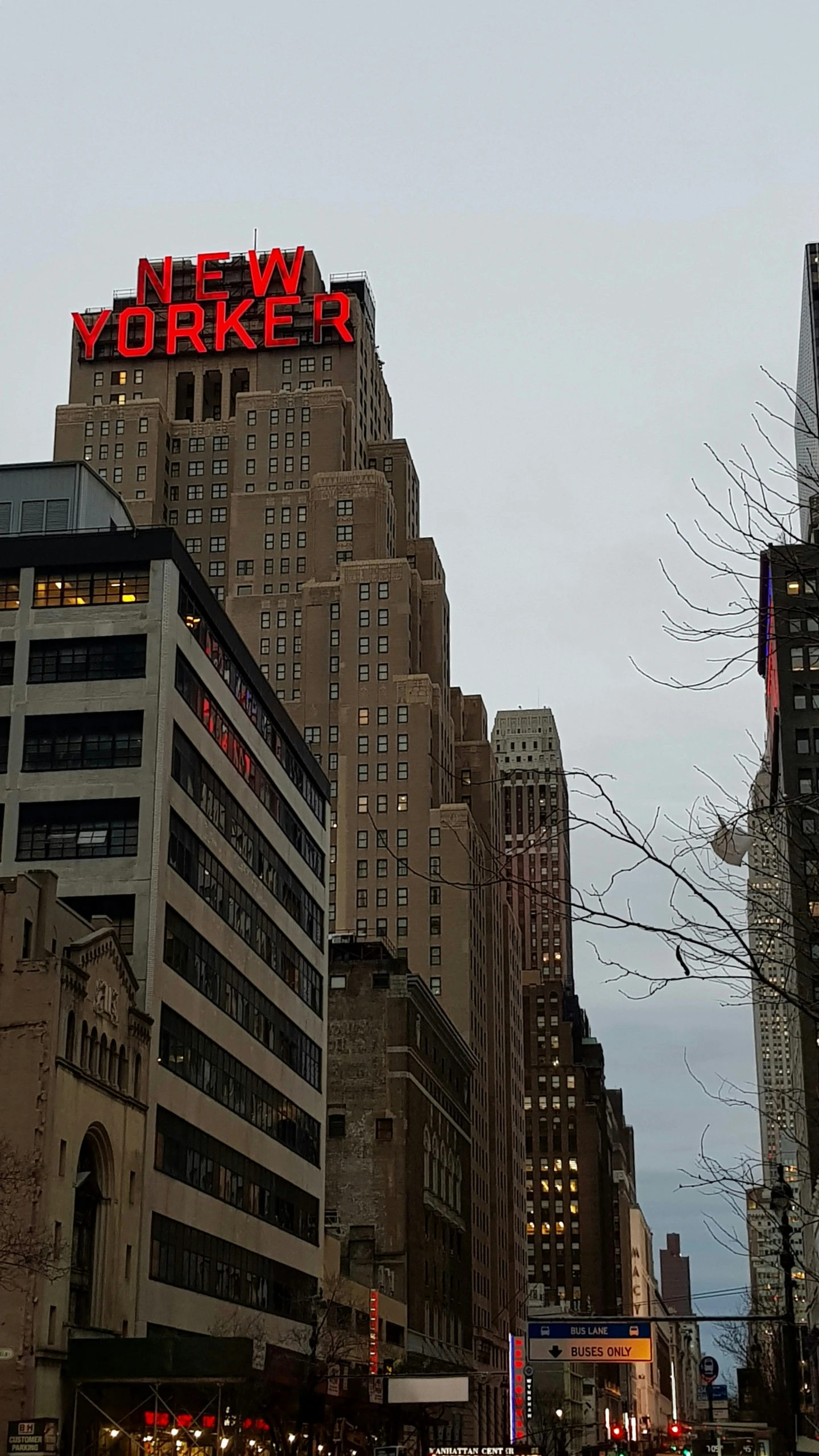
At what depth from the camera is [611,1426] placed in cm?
16500

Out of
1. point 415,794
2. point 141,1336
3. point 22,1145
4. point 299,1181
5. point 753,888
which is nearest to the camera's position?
point 753,888

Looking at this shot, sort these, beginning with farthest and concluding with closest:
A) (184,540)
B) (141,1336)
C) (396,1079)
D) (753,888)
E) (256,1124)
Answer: (184,540) < (396,1079) < (256,1124) < (141,1336) < (753,888)

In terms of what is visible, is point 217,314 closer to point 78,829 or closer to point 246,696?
point 246,696

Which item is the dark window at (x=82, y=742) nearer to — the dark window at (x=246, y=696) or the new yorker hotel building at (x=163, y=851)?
the new yorker hotel building at (x=163, y=851)

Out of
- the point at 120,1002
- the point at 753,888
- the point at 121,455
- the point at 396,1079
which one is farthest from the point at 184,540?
the point at 753,888

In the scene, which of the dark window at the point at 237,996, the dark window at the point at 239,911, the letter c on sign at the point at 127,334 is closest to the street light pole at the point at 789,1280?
the dark window at the point at 237,996

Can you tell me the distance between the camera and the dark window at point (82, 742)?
68.5m

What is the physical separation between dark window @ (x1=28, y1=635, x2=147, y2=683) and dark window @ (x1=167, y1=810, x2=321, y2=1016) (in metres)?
6.78

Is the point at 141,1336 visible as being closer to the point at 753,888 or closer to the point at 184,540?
the point at 753,888

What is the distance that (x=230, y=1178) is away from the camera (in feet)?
248

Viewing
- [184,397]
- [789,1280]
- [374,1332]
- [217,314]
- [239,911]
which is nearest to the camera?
[789,1280]

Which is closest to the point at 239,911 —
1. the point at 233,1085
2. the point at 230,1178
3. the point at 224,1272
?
the point at 233,1085

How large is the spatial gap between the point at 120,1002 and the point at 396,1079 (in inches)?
2384

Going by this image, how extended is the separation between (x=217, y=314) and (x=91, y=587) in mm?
131861
